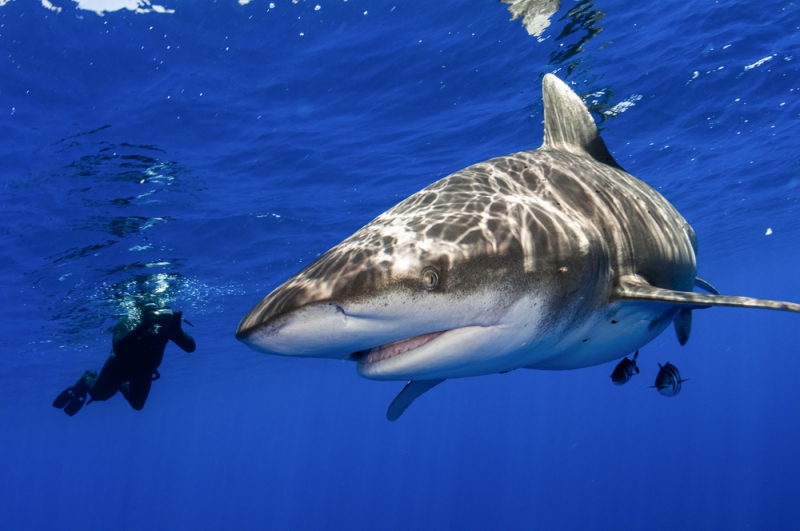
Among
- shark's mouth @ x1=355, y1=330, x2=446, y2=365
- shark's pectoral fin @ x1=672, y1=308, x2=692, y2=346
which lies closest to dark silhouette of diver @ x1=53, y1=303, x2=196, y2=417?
shark's pectoral fin @ x1=672, y1=308, x2=692, y2=346

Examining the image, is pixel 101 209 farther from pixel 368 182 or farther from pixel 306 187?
pixel 368 182

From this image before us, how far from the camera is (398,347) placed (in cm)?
243

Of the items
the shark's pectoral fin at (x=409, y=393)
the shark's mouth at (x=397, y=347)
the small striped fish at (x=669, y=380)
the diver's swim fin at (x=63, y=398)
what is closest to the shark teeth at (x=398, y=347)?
the shark's mouth at (x=397, y=347)

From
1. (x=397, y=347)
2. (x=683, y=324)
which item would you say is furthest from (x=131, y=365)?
(x=397, y=347)

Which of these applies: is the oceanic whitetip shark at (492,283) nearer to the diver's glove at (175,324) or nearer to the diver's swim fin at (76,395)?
the diver's glove at (175,324)

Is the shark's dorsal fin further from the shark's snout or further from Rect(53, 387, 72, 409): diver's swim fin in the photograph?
Rect(53, 387, 72, 409): diver's swim fin

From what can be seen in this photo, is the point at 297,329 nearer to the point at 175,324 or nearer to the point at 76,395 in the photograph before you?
the point at 175,324

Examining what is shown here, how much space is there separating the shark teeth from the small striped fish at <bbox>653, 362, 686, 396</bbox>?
5164mm

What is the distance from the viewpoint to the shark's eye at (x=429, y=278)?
2.17 meters

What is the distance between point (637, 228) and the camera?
3.79m

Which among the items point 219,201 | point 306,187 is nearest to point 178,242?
point 219,201

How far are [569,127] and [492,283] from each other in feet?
11.1

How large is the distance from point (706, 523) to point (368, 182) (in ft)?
163

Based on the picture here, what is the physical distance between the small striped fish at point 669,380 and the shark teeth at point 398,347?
5164 mm
